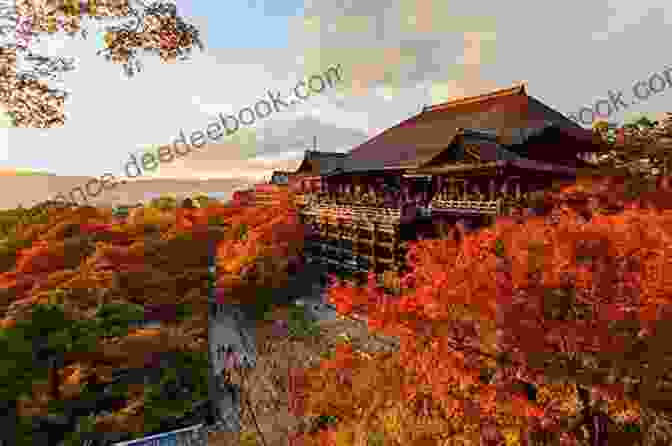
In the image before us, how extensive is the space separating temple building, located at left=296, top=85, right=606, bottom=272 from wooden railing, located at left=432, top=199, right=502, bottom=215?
0.11 feet

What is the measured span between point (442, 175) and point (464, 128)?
2.98m

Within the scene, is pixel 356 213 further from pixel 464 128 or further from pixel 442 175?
pixel 464 128

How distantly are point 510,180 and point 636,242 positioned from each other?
7566mm

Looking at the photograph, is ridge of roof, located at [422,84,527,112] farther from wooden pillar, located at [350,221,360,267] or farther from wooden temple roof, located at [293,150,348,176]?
wooden pillar, located at [350,221,360,267]

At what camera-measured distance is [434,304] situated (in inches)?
264

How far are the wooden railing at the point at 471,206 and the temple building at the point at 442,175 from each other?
0.11 feet

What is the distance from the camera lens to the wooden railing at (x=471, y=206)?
38.3 ft

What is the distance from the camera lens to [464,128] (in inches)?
637

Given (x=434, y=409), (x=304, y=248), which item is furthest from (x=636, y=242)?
(x=304, y=248)

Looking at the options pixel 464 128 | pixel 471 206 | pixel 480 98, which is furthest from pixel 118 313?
pixel 480 98

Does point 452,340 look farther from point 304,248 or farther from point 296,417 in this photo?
point 304,248

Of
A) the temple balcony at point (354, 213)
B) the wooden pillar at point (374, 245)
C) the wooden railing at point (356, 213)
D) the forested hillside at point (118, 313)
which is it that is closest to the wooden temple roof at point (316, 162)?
the forested hillside at point (118, 313)

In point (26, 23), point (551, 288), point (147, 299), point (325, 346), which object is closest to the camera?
point (26, 23)

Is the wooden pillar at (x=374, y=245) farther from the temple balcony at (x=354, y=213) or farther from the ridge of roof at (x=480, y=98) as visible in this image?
the ridge of roof at (x=480, y=98)
